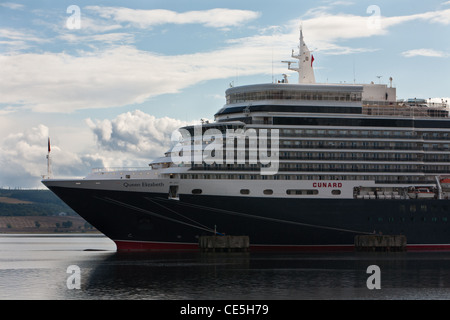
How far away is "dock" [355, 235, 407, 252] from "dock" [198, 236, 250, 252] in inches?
443

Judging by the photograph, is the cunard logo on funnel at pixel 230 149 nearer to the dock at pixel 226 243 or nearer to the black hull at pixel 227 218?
the black hull at pixel 227 218

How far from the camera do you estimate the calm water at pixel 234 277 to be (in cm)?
4628

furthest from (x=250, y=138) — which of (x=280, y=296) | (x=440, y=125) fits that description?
(x=280, y=296)

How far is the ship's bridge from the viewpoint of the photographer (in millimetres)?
72438

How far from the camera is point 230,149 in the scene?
69812 mm

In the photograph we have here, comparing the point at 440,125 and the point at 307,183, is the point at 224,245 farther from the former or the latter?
the point at 440,125

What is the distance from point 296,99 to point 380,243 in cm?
1643

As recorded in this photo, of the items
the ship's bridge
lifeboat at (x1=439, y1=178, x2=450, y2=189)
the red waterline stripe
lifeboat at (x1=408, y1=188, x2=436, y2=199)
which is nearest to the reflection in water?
the red waterline stripe

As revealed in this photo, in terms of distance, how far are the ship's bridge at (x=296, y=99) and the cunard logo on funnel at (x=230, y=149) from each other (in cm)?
292

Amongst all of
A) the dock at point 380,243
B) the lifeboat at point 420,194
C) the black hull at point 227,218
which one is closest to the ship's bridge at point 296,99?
the black hull at point 227,218

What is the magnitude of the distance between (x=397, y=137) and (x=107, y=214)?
30105 mm
